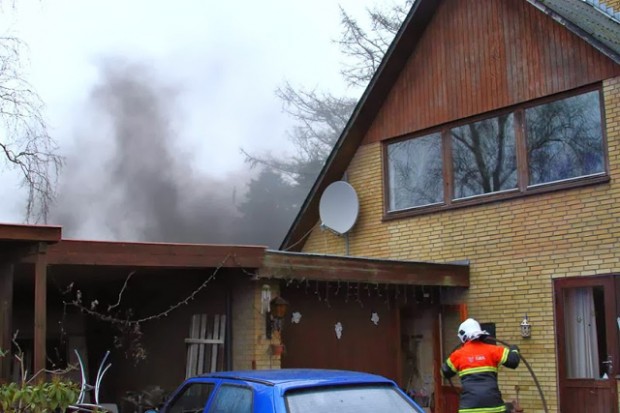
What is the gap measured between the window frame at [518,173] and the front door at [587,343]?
1.37 metres

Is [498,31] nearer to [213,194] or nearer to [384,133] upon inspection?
[384,133]

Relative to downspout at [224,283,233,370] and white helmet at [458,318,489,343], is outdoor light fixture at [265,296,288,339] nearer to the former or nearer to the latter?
downspout at [224,283,233,370]

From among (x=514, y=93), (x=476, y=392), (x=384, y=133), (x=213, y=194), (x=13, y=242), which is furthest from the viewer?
(x=213, y=194)

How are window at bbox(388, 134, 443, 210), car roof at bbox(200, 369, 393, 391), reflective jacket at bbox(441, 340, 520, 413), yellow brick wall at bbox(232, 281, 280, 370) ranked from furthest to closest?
window at bbox(388, 134, 443, 210), yellow brick wall at bbox(232, 281, 280, 370), reflective jacket at bbox(441, 340, 520, 413), car roof at bbox(200, 369, 393, 391)

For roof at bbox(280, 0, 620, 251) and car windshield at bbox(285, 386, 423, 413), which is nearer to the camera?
car windshield at bbox(285, 386, 423, 413)

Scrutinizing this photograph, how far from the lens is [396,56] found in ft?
42.9

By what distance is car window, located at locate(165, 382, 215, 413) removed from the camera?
20.0 feet

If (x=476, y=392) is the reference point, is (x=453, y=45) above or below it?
above

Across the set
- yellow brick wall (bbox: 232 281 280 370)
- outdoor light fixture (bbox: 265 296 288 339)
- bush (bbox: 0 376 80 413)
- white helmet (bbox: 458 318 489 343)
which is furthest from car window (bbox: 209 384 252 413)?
outdoor light fixture (bbox: 265 296 288 339)

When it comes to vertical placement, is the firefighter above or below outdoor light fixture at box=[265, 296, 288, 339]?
below

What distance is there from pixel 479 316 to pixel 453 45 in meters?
4.39

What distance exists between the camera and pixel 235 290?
32.0ft

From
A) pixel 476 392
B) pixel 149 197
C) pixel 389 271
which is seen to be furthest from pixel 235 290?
pixel 149 197

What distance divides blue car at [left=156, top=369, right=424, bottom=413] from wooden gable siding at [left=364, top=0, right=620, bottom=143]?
6.69 m
